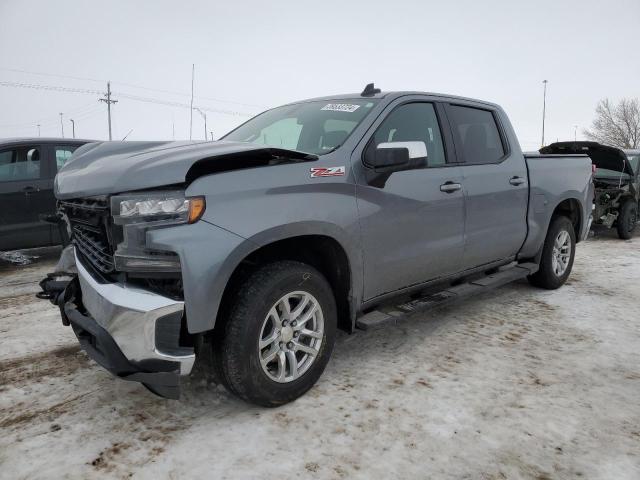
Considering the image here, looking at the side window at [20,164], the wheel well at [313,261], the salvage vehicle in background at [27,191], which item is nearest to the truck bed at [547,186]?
the wheel well at [313,261]

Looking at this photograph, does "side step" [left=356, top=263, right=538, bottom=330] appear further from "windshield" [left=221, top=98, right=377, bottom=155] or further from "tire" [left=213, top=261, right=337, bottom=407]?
"windshield" [left=221, top=98, right=377, bottom=155]

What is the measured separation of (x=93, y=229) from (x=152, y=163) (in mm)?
573

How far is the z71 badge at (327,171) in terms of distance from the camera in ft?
8.54

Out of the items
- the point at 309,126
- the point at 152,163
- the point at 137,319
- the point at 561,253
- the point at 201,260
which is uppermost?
the point at 309,126

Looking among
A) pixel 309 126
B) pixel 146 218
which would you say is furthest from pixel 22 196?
pixel 146 218

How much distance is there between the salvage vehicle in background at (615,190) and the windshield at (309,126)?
651cm

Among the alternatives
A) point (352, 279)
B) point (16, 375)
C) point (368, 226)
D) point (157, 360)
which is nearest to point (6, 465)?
point (157, 360)

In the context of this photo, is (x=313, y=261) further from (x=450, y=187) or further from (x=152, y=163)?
(x=450, y=187)

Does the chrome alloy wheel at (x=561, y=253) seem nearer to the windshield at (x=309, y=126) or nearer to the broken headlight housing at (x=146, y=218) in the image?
the windshield at (x=309, y=126)

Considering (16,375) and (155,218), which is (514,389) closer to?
(155,218)

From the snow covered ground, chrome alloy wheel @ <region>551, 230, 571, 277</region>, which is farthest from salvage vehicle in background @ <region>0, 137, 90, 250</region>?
chrome alloy wheel @ <region>551, 230, 571, 277</region>

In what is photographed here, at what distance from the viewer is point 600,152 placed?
8.78 metres

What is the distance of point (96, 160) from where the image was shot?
8.58 feet

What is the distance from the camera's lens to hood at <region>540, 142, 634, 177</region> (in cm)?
841
